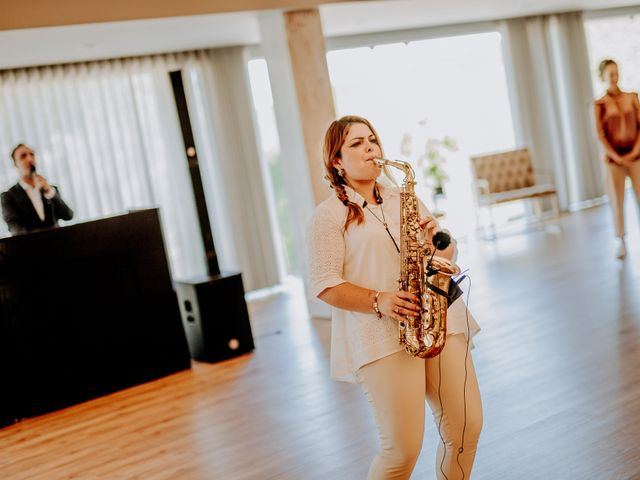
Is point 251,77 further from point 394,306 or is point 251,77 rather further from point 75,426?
point 394,306

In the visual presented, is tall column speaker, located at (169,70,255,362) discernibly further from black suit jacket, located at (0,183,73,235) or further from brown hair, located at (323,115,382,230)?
brown hair, located at (323,115,382,230)

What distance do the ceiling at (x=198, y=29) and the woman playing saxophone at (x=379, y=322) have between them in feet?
13.0

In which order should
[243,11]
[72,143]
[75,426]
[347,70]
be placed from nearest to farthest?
[75,426] → [243,11] → [72,143] → [347,70]

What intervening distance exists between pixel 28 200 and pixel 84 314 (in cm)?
92

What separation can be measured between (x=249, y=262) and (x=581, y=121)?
5419 millimetres

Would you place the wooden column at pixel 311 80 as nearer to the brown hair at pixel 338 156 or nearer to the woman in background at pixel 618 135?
the woman in background at pixel 618 135

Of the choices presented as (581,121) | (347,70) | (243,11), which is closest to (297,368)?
(243,11)

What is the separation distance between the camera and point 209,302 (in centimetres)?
560

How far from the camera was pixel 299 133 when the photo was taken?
6348 millimetres

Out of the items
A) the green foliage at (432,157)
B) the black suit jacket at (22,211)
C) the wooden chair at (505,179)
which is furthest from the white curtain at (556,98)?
the black suit jacket at (22,211)

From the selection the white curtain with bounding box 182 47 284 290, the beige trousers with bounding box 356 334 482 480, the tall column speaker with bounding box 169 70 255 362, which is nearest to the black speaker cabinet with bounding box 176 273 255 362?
the tall column speaker with bounding box 169 70 255 362

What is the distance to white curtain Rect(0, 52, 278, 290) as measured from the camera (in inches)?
285

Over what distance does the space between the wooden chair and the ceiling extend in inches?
69.6

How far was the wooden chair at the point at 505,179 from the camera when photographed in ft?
30.6
